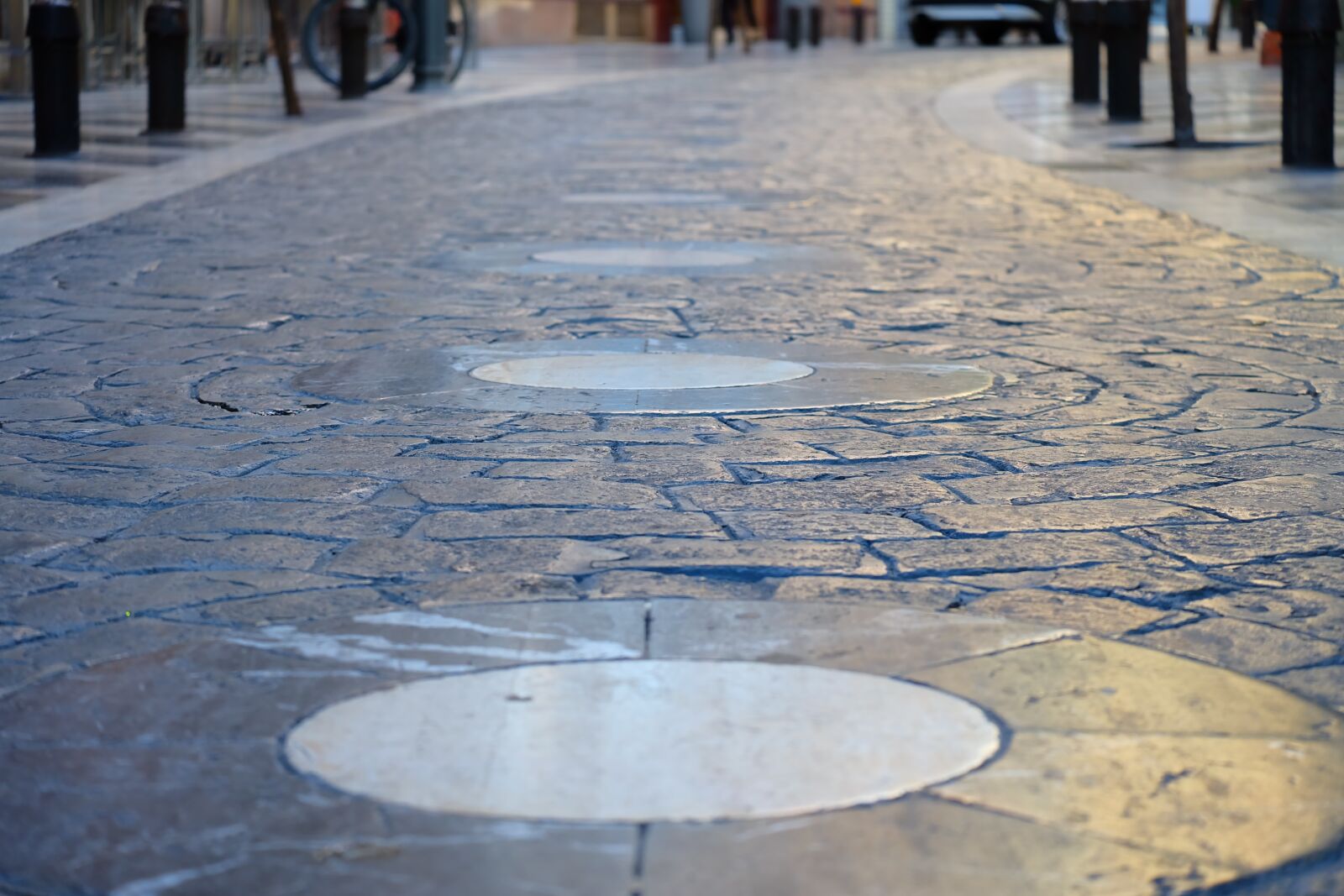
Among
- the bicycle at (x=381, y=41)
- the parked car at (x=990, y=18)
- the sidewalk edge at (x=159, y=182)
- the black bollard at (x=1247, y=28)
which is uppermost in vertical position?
the parked car at (x=990, y=18)

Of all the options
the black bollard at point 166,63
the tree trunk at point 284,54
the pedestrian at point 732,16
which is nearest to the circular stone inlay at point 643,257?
the black bollard at point 166,63

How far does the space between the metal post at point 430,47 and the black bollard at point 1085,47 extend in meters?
6.61

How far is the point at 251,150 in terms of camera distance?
12188 mm

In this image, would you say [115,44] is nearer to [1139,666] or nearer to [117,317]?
[117,317]

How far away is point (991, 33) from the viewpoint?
34844 millimetres

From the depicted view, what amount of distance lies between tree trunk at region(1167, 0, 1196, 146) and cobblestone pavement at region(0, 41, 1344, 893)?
3449 mm

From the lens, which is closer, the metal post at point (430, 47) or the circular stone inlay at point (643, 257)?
the circular stone inlay at point (643, 257)

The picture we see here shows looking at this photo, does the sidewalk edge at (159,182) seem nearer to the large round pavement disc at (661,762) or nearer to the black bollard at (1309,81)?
the large round pavement disc at (661,762)

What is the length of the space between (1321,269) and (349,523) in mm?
4406

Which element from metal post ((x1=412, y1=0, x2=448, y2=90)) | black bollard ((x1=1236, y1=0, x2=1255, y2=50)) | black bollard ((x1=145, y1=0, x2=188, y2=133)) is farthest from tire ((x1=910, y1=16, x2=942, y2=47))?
black bollard ((x1=145, y1=0, x2=188, y2=133))

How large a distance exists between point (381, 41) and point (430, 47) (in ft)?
11.6

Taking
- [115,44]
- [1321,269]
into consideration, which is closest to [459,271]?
[1321,269]

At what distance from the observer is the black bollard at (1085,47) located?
15.1 metres

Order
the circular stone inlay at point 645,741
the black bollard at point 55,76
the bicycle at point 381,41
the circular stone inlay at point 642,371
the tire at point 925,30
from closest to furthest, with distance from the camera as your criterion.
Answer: the circular stone inlay at point 645,741 < the circular stone inlay at point 642,371 < the black bollard at point 55,76 < the bicycle at point 381,41 < the tire at point 925,30
